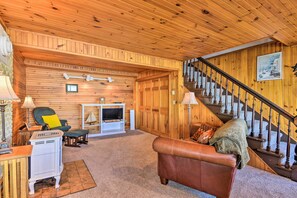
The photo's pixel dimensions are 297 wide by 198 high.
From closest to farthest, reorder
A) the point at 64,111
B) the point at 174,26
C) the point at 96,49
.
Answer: the point at 174,26, the point at 96,49, the point at 64,111

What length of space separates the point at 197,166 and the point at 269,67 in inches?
126

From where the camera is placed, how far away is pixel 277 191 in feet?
A: 6.93

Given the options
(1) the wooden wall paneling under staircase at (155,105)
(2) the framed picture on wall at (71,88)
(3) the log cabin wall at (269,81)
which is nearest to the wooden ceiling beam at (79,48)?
(1) the wooden wall paneling under staircase at (155,105)

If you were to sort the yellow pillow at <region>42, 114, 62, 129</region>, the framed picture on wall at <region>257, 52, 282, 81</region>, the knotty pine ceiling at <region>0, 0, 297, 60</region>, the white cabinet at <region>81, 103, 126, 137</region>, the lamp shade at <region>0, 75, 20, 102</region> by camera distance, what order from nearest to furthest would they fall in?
the lamp shade at <region>0, 75, 20, 102</region>, the knotty pine ceiling at <region>0, 0, 297, 60</region>, the framed picture on wall at <region>257, 52, 282, 81</region>, the yellow pillow at <region>42, 114, 62, 129</region>, the white cabinet at <region>81, 103, 126, 137</region>

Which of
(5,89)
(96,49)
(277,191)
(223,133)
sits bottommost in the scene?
(277,191)

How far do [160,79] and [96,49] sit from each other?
261 centimetres

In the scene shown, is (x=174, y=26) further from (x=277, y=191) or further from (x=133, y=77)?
(x=133, y=77)

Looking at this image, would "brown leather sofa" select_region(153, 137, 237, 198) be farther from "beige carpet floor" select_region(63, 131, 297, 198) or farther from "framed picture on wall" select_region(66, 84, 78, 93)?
"framed picture on wall" select_region(66, 84, 78, 93)

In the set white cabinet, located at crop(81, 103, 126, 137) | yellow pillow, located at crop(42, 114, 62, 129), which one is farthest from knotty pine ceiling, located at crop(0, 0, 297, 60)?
white cabinet, located at crop(81, 103, 126, 137)

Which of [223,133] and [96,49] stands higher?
[96,49]

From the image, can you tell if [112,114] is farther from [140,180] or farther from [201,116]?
[140,180]

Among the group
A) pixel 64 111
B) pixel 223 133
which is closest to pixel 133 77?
pixel 64 111

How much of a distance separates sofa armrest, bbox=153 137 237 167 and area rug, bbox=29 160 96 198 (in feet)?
3.88

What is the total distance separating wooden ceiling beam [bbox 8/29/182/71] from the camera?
8.35ft
